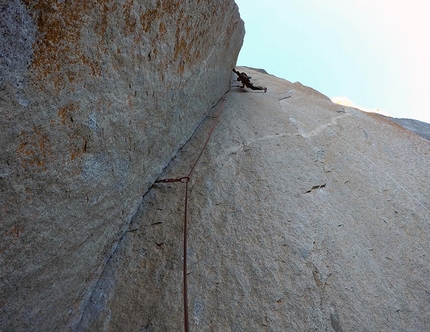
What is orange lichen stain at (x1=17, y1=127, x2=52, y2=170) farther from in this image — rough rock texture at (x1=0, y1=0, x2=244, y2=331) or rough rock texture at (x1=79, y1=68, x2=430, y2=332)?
rough rock texture at (x1=79, y1=68, x2=430, y2=332)

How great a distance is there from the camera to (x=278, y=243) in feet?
6.06

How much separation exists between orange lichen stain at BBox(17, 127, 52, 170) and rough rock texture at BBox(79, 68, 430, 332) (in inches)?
32.9

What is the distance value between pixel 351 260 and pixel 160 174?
1446 millimetres

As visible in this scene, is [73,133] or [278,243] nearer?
[73,133]

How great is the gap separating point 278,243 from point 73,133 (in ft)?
4.44

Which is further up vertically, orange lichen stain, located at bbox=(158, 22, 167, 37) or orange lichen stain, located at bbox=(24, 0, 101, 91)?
orange lichen stain, located at bbox=(158, 22, 167, 37)

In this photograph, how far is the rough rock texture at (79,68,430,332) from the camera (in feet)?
5.18

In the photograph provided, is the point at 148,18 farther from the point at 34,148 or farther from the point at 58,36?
the point at 34,148

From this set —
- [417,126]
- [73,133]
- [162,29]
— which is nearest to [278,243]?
[73,133]

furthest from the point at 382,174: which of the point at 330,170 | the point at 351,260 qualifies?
the point at 351,260

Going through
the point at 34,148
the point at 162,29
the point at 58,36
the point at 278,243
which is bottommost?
the point at 278,243

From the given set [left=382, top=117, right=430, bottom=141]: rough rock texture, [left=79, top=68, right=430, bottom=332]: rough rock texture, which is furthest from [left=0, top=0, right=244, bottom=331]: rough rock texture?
[left=382, top=117, right=430, bottom=141]: rough rock texture

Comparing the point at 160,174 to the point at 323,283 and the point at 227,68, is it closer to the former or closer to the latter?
the point at 323,283

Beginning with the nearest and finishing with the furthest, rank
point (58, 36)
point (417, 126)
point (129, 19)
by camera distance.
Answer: point (58, 36)
point (129, 19)
point (417, 126)
